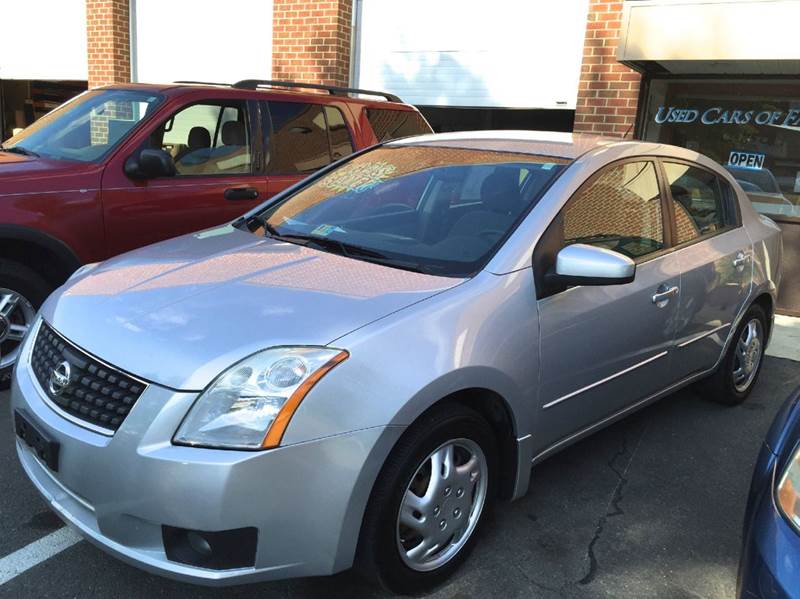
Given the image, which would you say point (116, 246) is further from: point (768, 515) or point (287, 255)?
point (768, 515)

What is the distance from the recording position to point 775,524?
A: 183 centimetres

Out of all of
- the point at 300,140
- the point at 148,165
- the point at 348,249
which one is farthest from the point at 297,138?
the point at 348,249

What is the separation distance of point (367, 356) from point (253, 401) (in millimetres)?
368

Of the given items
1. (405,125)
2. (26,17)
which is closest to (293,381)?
(405,125)

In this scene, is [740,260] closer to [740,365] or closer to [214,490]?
[740,365]

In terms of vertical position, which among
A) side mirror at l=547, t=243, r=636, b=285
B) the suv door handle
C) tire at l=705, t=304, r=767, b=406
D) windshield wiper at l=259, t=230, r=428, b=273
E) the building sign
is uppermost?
the building sign

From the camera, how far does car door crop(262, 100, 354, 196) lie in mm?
5195

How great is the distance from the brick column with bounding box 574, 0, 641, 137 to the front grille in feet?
20.9

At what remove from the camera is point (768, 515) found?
1.89 meters

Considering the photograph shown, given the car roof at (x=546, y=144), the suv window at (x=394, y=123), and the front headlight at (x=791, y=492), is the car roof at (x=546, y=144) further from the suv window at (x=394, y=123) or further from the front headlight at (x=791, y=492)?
the suv window at (x=394, y=123)

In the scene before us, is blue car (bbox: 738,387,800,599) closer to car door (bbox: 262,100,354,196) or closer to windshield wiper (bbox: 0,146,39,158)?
car door (bbox: 262,100,354,196)

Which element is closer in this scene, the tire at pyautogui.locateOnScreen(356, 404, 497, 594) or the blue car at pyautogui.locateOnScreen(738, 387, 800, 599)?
the blue car at pyautogui.locateOnScreen(738, 387, 800, 599)

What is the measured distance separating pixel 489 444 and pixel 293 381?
91 cm

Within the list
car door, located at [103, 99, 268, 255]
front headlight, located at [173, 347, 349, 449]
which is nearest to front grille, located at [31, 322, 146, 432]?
front headlight, located at [173, 347, 349, 449]
